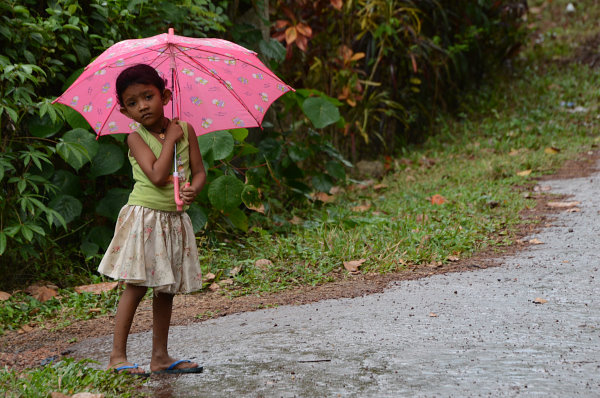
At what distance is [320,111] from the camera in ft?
17.9

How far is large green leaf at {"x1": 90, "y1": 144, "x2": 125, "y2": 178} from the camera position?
4246 millimetres

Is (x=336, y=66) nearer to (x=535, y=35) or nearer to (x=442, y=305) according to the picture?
(x=442, y=305)

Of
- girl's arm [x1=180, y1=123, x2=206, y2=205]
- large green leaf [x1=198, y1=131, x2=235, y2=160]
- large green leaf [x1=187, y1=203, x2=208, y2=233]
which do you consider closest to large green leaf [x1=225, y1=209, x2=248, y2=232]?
large green leaf [x1=187, y1=203, x2=208, y2=233]

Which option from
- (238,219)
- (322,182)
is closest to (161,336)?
(238,219)

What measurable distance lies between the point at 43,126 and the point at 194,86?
4.86ft

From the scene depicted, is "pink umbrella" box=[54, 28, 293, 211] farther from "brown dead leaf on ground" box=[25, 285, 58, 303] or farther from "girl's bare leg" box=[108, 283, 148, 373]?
"brown dead leaf on ground" box=[25, 285, 58, 303]

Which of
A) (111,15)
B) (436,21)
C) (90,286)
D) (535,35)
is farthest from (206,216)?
(535,35)

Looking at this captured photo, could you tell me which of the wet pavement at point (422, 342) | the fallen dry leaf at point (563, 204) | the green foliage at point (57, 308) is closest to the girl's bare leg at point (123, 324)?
the wet pavement at point (422, 342)

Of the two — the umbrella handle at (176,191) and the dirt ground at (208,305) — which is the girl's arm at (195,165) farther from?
the dirt ground at (208,305)

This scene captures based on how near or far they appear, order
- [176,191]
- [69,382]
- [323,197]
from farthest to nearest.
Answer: [323,197], [176,191], [69,382]

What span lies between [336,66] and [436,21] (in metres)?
2.01

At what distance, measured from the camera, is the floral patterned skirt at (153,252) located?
271cm

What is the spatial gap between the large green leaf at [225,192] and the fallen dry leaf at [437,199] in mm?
1808

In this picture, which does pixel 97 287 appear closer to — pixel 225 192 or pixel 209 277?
pixel 209 277
